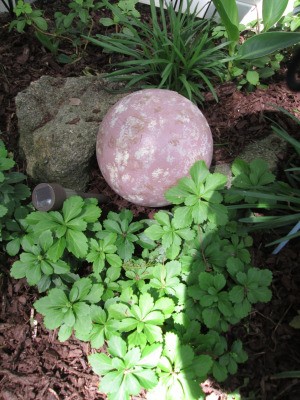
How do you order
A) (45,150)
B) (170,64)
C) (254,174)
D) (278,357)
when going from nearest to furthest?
(278,357), (254,174), (45,150), (170,64)

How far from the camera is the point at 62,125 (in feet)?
7.50

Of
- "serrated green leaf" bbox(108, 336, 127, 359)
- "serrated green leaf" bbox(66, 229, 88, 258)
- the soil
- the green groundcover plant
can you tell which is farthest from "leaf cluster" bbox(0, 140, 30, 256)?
"serrated green leaf" bbox(108, 336, 127, 359)

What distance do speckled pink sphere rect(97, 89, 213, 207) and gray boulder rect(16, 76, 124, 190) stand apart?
0.32 m

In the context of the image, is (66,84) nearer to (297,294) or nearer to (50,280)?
(50,280)

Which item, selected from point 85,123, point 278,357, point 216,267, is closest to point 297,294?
point 278,357

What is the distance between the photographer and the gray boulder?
2.23 m

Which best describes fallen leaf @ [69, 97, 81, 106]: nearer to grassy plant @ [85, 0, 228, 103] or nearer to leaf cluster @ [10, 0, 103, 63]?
grassy plant @ [85, 0, 228, 103]

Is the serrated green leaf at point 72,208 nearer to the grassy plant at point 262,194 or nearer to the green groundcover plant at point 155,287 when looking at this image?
the green groundcover plant at point 155,287

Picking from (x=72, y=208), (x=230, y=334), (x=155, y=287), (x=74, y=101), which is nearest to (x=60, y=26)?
(x=74, y=101)

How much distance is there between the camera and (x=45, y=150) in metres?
2.25

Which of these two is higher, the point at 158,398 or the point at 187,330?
the point at 187,330

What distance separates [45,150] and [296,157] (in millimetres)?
1635

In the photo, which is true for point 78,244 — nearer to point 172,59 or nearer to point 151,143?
point 151,143

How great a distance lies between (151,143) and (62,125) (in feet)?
2.46
